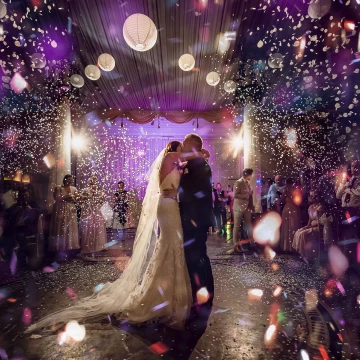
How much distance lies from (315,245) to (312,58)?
15.3 feet

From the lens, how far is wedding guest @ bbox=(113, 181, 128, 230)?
10516mm

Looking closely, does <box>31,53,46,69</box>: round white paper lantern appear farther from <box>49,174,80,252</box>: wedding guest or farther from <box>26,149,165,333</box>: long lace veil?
<box>26,149,165,333</box>: long lace veil

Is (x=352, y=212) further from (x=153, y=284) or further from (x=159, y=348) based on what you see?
(x=159, y=348)

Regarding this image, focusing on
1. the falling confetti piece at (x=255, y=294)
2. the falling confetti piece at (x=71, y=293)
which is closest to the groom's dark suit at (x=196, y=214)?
the falling confetti piece at (x=255, y=294)

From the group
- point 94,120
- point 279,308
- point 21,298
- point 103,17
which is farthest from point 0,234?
point 94,120

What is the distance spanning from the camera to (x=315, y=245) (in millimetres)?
5551

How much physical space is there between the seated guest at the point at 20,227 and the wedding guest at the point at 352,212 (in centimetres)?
584

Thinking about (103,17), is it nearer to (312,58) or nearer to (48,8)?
(48,8)

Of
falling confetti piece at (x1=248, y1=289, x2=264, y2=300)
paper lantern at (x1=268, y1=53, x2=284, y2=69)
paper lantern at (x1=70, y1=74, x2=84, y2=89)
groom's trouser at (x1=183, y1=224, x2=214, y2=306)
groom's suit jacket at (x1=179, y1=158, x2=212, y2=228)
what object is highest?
paper lantern at (x1=70, y1=74, x2=84, y2=89)

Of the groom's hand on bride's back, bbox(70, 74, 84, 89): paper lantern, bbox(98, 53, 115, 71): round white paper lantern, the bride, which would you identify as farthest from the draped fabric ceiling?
the groom's hand on bride's back

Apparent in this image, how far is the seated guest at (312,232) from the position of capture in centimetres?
555

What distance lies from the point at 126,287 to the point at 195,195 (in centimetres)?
129

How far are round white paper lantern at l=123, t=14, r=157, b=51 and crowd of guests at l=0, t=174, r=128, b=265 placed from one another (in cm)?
330

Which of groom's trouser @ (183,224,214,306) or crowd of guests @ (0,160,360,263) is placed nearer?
groom's trouser @ (183,224,214,306)
